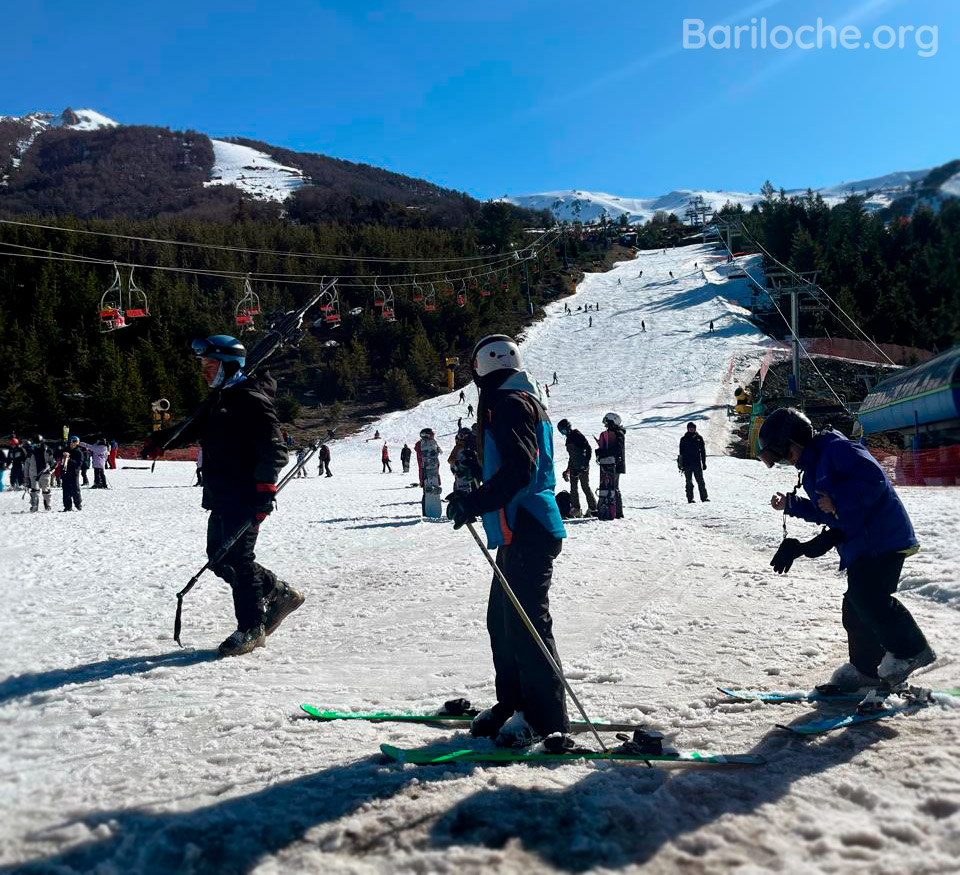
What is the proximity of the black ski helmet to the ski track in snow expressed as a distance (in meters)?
1.38

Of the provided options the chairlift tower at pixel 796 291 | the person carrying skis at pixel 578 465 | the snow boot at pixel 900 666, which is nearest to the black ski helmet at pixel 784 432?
the chairlift tower at pixel 796 291

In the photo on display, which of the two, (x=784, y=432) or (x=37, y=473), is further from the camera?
(x=37, y=473)

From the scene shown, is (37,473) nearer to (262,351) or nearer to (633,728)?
(262,351)

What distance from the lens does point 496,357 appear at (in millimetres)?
3701

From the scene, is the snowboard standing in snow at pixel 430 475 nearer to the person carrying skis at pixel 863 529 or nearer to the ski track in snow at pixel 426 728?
the ski track in snow at pixel 426 728

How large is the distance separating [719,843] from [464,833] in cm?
87

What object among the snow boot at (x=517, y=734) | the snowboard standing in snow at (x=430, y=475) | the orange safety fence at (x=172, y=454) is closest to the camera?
the snow boot at (x=517, y=734)

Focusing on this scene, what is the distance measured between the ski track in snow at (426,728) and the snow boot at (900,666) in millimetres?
219

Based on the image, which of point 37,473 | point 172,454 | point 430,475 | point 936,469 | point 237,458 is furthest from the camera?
point 172,454

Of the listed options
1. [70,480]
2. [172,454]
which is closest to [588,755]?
[70,480]

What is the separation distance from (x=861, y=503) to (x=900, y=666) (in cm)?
85

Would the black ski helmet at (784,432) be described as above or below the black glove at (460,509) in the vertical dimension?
above

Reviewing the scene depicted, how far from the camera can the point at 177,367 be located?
58.0 m

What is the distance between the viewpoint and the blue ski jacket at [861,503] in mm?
3672
